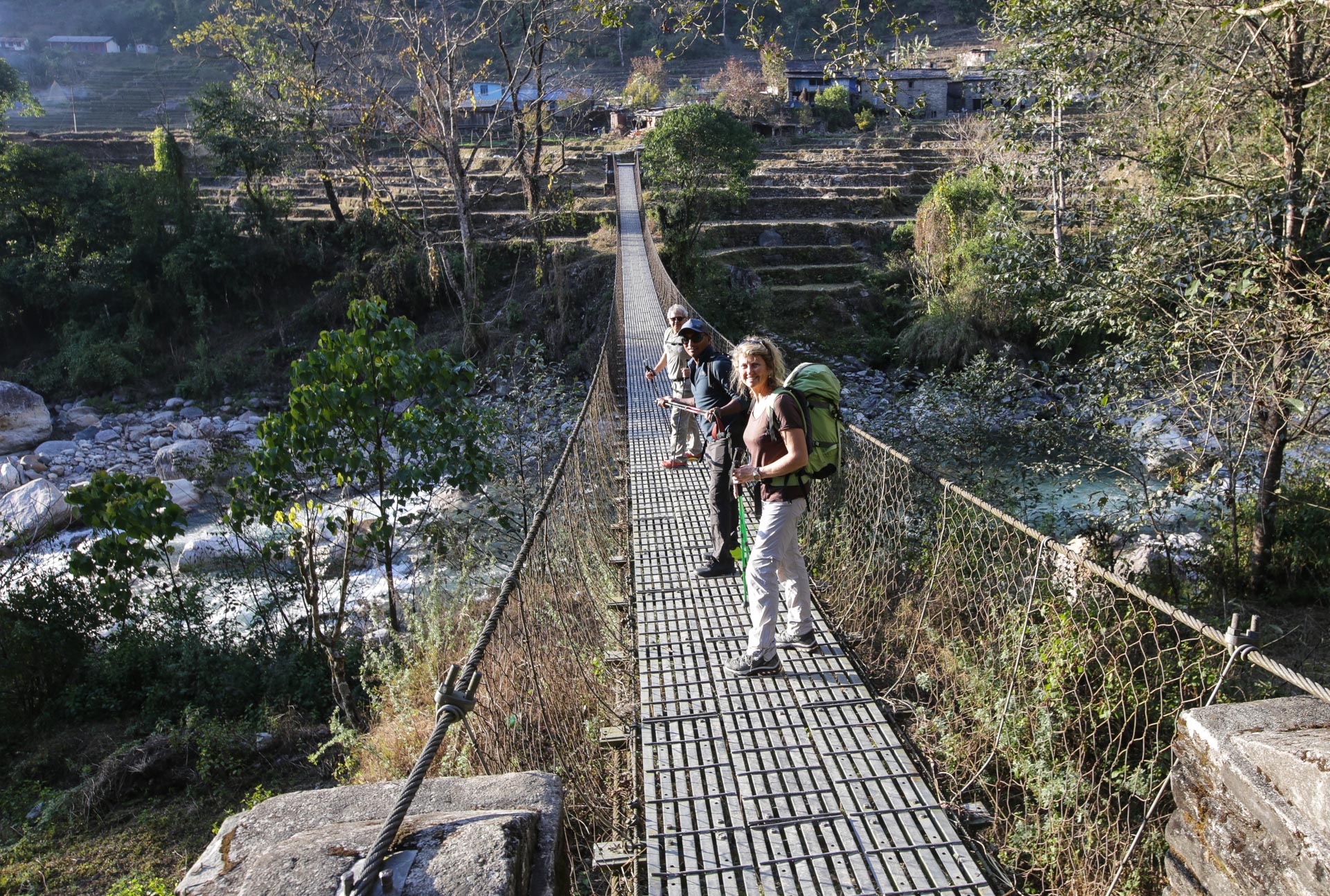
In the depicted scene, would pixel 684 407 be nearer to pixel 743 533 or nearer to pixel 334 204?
pixel 743 533

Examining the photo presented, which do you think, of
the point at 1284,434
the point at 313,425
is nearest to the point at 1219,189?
the point at 1284,434

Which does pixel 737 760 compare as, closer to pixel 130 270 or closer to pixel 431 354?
pixel 431 354

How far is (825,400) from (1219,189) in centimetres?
306

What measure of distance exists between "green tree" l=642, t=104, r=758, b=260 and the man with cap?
386 inches

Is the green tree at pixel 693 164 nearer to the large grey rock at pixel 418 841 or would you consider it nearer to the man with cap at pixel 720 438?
the man with cap at pixel 720 438

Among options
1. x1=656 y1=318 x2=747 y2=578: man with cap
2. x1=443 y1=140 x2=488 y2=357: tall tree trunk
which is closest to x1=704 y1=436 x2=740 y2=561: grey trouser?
x1=656 y1=318 x2=747 y2=578: man with cap

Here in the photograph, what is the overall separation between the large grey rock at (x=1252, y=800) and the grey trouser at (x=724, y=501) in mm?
1672

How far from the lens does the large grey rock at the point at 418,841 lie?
104 cm

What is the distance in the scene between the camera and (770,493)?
222cm

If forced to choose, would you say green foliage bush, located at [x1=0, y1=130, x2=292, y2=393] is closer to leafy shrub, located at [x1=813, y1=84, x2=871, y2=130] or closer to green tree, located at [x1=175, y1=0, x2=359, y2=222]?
green tree, located at [x1=175, y1=0, x2=359, y2=222]

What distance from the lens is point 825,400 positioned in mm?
2275

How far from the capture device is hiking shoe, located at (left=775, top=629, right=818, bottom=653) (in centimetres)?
236

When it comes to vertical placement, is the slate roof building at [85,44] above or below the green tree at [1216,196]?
above

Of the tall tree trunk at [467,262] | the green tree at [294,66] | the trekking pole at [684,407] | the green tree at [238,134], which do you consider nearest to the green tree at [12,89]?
the green tree at [294,66]
